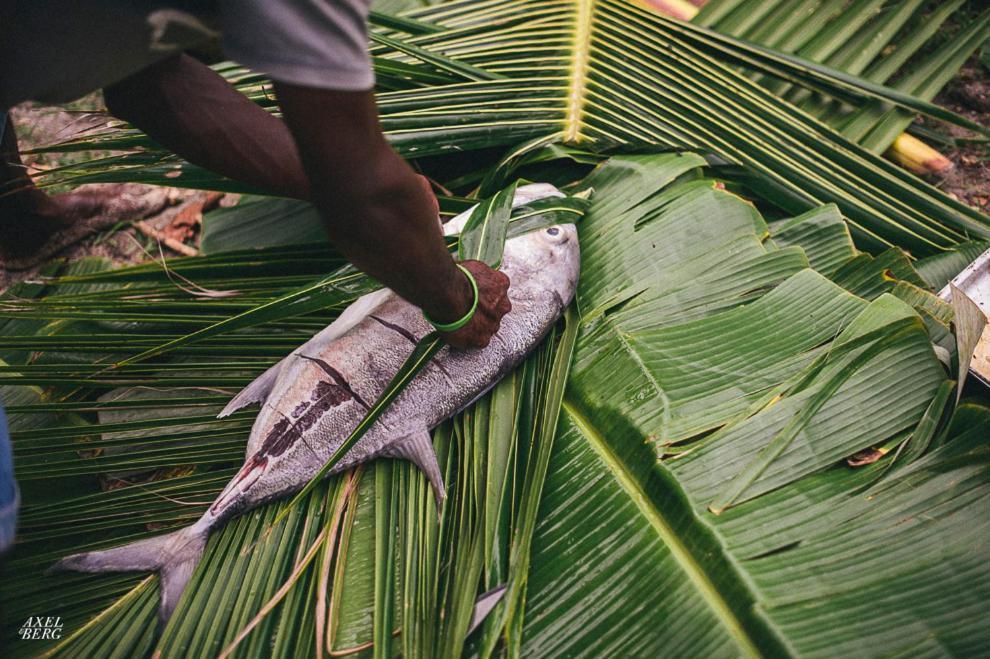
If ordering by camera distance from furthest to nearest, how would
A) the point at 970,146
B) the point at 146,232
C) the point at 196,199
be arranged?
the point at 196,199 → the point at 146,232 → the point at 970,146

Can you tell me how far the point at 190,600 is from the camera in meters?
1.58

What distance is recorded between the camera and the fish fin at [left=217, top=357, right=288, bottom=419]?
179 cm

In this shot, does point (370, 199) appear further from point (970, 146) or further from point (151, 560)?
point (970, 146)

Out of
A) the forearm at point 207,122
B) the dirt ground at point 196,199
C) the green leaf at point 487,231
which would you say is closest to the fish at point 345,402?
the green leaf at point 487,231

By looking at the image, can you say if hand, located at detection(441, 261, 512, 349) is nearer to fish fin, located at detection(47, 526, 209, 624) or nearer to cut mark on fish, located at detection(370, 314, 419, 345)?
cut mark on fish, located at detection(370, 314, 419, 345)

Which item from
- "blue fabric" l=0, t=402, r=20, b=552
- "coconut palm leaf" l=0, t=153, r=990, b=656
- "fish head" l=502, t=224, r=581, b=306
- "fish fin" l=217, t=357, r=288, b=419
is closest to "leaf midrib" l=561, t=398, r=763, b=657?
"coconut palm leaf" l=0, t=153, r=990, b=656

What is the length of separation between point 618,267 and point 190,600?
1.40 meters

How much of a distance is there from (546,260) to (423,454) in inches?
26.1

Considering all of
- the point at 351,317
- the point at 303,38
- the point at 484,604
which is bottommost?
the point at 484,604

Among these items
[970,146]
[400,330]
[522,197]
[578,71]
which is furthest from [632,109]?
[970,146]

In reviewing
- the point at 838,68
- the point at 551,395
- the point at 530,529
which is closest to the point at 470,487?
the point at 530,529

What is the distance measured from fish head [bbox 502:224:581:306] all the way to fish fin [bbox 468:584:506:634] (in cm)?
83

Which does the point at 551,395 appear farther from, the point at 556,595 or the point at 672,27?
the point at 672,27

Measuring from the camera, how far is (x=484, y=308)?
5.59 ft
